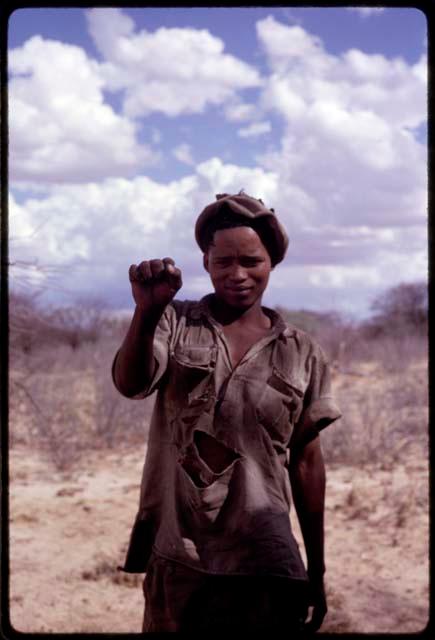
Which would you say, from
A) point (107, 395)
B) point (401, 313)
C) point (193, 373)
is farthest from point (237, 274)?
point (401, 313)

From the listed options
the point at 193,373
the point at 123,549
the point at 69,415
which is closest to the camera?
the point at 193,373

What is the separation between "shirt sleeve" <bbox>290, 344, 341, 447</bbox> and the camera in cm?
217

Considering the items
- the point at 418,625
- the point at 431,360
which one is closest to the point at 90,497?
the point at 418,625

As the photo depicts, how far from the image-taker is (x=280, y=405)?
2.11 m

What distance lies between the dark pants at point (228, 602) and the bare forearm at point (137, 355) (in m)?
0.51

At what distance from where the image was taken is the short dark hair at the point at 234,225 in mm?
2199

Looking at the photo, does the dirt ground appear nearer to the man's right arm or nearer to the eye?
the man's right arm

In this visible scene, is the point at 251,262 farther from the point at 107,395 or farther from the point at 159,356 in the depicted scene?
the point at 107,395

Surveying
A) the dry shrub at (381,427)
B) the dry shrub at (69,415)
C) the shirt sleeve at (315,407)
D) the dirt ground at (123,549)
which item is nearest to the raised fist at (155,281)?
the shirt sleeve at (315,407)

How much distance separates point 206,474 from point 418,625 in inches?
144

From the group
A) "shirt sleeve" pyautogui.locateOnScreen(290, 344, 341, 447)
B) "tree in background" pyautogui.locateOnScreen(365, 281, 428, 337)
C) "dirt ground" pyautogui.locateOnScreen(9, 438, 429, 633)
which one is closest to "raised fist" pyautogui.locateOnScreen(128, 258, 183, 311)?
"shirt sleeve" pyautogui.locateOnScreen(290, 344, 341, 447)

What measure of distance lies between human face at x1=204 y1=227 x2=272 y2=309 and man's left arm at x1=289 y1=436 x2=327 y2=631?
0.48 meters

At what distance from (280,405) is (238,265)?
0.41 m

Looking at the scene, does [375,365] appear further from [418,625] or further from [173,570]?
[173,570]
